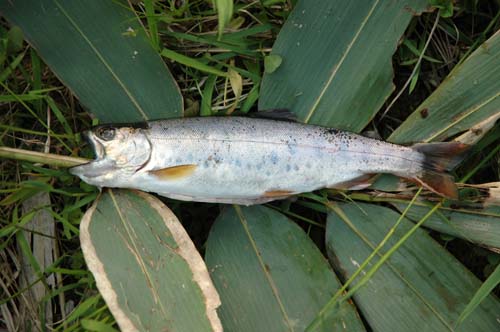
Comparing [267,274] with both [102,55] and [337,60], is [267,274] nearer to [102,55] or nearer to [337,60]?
[337,60]

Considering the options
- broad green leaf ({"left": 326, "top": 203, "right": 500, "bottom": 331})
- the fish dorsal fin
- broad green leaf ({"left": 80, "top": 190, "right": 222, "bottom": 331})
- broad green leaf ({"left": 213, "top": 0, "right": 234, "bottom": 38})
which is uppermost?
broad green leaf ({"left": 213, "top": 0, "right": 234, "bottom": 38})

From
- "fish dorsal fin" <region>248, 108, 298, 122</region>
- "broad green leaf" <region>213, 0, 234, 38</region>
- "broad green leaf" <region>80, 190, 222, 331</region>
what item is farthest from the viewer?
"fish dorsal fin" <region>248, 108, 298, 122</region>

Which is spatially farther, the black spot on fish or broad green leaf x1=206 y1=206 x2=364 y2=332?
the black spot on fish

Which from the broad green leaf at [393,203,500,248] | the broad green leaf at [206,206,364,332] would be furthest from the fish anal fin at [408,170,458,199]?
the broad green leaf at [206,206,364,332]

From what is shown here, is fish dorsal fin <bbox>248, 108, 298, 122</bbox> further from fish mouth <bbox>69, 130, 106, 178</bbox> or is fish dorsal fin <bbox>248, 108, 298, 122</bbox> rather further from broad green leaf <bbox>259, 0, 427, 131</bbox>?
fish mouth <bbox>69, 130, 106, 178</bbox>

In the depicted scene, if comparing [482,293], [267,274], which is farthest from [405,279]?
[267,274]

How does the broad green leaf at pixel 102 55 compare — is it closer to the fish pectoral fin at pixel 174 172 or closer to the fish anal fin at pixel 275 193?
the fish pectoral fin at pixel 174 172
